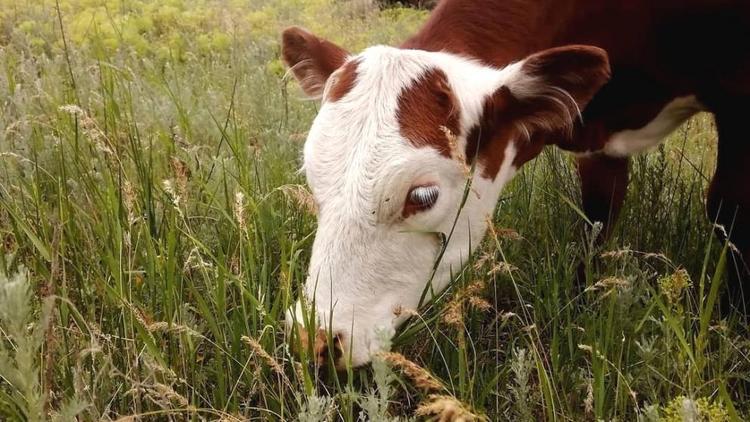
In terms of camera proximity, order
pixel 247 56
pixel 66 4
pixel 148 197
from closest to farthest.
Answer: pixel 148 197
pixel 247 56
pixel 66 4

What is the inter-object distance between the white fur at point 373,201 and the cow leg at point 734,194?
39.3 inches

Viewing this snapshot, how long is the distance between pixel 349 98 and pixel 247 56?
4.14 meters

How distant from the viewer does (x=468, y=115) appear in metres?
2.22

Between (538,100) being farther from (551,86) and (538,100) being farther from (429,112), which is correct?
(429,112)

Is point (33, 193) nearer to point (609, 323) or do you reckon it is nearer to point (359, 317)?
point (359, 317)

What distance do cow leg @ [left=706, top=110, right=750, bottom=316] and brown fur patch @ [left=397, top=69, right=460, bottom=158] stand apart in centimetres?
117

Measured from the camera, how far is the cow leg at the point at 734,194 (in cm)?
268

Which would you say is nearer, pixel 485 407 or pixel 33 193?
pixel 485 407

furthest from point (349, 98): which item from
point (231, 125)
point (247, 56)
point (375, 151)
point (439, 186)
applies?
point (247, 56)

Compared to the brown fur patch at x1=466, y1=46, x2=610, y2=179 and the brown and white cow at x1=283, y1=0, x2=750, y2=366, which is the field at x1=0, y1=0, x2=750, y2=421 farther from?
the brown fur patch at x1=466, y1=46, x2=610, y2=179

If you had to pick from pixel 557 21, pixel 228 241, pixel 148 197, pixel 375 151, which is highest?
pixel 557 21

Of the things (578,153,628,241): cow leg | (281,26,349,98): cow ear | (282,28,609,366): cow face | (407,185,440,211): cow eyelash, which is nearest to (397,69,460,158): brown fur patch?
(282,28,609,366): cow face

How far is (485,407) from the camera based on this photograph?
2.01 m

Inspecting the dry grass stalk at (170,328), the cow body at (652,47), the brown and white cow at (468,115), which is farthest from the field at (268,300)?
the cow body at (652,47)
